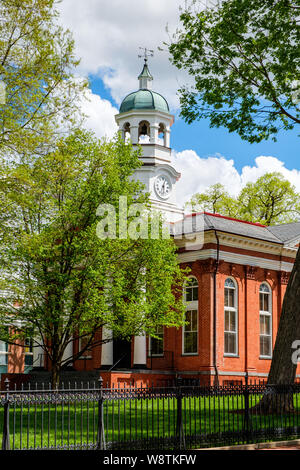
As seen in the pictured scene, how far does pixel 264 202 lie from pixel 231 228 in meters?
20.7

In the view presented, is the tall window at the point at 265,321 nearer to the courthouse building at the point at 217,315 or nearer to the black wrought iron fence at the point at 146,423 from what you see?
the courthouse building at the point at 217,315

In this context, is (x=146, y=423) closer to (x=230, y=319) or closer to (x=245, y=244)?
(x=230, y=319)

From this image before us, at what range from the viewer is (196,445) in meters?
13.2

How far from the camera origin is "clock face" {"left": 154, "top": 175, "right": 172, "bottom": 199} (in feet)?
123

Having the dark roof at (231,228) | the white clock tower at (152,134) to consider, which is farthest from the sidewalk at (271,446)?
the white clock tower at (152,134)

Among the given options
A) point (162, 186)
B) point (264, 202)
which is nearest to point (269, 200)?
point (264, 202)

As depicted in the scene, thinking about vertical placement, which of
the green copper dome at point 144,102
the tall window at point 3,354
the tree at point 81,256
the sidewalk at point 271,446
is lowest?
the sidewalk at point 271,446

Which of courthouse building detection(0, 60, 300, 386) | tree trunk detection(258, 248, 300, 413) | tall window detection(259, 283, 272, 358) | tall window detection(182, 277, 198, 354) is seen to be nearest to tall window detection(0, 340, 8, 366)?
courthouse building detection(0, 60, 300, 386)

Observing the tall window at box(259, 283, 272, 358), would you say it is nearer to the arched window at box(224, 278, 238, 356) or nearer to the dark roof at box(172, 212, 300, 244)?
the arched window at box(224, 278, 238, 356)

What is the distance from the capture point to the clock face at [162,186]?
3740 cm

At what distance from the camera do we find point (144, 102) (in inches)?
1410

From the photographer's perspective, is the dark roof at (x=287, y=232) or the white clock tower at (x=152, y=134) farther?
the white clock tower at (x=152, y=134)

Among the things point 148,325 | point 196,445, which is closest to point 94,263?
point 148,325
